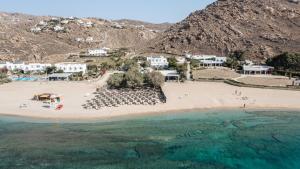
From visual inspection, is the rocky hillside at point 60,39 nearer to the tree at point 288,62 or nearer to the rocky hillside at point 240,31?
the rocky hillside at point 240,31

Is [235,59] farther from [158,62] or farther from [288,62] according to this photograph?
[158,62]

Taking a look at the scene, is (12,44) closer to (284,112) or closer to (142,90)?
(142,90)

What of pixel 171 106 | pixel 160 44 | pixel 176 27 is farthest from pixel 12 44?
pixel 171 106

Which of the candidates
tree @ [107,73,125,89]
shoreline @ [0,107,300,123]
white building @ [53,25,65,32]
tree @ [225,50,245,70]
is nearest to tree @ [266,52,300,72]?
tree @ [225,50,245,70]

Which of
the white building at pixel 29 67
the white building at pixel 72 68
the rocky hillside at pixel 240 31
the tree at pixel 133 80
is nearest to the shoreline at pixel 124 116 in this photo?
the tree at pixel 133 80

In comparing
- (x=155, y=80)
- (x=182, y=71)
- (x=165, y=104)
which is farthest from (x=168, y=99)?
(x=182, y=71)

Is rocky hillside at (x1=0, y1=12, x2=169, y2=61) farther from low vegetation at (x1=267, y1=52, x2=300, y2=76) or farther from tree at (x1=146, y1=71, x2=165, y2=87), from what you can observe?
low vegetation at (x1=267, y1=52, x2=300, y2=76)
